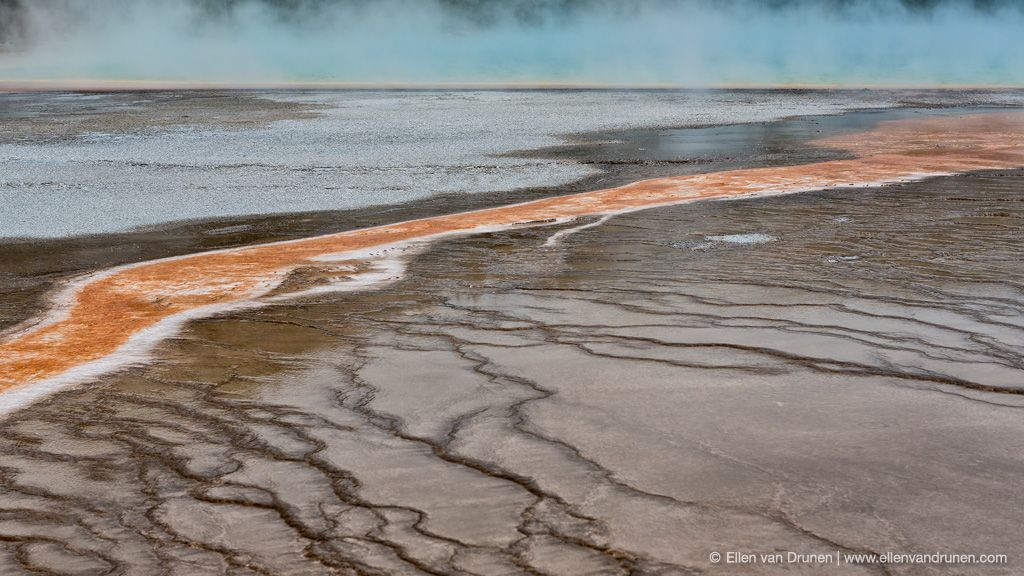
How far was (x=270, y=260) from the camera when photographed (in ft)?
22.1

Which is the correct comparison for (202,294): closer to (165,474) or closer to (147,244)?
(147,244)

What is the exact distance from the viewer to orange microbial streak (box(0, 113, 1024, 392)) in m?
4.82

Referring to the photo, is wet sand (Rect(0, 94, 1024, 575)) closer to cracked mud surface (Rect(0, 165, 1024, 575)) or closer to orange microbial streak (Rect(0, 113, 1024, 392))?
cracked mud surface (Rect(0, 165, 1024, 575))

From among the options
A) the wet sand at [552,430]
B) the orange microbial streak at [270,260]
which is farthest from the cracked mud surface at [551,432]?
the orange microbial streak at [270,260]

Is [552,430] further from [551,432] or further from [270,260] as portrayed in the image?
[270,260]

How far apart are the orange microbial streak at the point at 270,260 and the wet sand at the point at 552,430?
305 mm

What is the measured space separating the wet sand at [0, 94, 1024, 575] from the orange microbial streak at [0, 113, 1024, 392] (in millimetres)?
305

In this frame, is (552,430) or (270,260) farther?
(270,260)

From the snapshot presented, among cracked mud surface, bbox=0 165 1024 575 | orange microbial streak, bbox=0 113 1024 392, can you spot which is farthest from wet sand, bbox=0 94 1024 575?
orange microbial streak, bbox=0 113 1024 392

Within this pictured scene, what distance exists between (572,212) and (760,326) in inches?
147

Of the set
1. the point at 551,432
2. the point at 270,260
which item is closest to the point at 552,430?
the point at 551,432

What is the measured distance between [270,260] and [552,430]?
3571 mm

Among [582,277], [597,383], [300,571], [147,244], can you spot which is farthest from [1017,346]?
[147,244]

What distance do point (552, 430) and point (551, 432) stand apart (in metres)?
0.02
